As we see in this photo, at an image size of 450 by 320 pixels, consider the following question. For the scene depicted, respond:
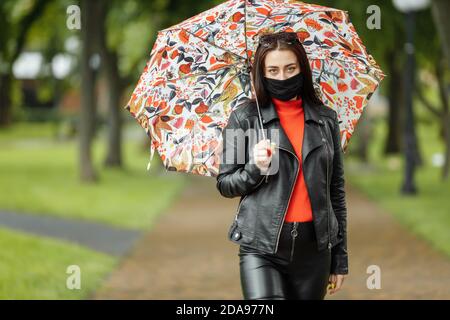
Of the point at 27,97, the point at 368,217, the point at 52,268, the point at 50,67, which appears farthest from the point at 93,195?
the point at 27,97

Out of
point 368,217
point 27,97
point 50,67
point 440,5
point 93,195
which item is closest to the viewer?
point 440,5

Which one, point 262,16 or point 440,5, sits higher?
point 440,5

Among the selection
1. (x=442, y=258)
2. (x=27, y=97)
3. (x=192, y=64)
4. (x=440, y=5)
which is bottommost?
(x=442, y=258)

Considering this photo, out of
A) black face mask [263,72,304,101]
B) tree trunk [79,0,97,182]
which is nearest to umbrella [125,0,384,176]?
black face mask [263,72,304,101]

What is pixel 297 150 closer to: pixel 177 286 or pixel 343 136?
pixel 343 136

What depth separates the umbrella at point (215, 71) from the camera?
4703mm

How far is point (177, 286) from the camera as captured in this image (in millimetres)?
8922

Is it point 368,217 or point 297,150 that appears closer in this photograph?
point 297,150

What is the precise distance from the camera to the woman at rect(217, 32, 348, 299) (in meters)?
4.09

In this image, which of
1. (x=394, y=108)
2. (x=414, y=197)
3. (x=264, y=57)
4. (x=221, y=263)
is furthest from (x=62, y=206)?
(x=394, y=108)

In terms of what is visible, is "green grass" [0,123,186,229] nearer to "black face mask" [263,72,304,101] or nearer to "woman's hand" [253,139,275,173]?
"black face mask" [263,72,304,101]

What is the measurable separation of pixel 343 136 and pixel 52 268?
5.51m

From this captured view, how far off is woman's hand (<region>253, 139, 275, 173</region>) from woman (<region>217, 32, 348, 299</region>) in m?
0.03

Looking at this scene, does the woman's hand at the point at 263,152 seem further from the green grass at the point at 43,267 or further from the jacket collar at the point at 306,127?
the green grass at the point at 43,267
